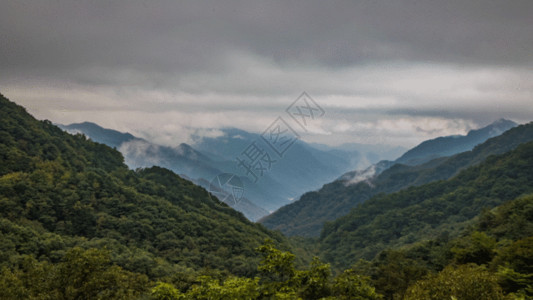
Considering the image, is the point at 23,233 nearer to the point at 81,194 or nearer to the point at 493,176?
the point at 81,194

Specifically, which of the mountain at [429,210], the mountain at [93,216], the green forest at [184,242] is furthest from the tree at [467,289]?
the mountain at [429,210]

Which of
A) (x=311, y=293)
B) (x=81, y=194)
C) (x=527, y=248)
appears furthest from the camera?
(x=81, y=194)

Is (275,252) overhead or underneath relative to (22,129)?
underneath

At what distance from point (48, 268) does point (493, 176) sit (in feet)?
337

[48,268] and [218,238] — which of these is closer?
[48,268]

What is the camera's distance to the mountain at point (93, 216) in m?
32.0

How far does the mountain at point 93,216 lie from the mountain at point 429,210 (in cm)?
4294

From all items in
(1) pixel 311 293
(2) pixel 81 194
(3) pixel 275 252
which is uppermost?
(2) pixel 81 194

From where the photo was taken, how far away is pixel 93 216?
43.1 m

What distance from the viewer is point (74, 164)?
173 feet

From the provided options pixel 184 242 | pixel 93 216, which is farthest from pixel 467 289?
pixel 93 216

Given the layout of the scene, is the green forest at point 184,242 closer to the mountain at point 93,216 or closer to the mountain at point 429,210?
the mountain at point 93,216

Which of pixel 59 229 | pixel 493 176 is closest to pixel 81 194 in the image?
pixel 59 229

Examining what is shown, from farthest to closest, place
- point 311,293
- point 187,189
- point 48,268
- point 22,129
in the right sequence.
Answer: point 187,189 → point 22,129 → point 48,268 → point 311,293
